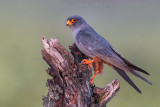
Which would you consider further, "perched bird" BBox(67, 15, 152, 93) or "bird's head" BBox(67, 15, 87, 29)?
"bird's head" BBox(67, 15, 87, 29)

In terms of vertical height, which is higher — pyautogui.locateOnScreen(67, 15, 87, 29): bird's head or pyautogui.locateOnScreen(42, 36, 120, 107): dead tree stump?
pyautogui.locateOnScreen(67, 15, 87, 29): bird's head

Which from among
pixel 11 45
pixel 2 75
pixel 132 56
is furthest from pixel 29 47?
pixel 132 56

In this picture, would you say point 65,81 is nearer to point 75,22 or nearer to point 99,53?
point 99,53

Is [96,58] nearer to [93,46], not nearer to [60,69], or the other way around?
[93,46]

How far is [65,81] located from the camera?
566 cm

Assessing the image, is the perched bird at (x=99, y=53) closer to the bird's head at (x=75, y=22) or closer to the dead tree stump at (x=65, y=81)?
the bird's head at (x=75, y=22)

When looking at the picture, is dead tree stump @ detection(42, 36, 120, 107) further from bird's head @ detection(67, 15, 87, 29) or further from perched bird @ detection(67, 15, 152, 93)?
bird's head @ detection(67, 15, 87, 29)

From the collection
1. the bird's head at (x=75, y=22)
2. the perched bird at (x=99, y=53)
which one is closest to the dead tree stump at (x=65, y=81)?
the perched bird at (x=99, y=53)

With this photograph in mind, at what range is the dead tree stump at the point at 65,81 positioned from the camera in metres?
5.59

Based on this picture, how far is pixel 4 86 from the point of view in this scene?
10.1m

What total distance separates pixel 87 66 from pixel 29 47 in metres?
6.19

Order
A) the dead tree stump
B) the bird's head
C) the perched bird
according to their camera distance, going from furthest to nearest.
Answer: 1. the bird's head
2. the perched bird
3. the dead tree stump

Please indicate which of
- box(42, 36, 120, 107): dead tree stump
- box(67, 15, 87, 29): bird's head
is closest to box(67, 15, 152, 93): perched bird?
box(67, 15, 87, 29): bird's head

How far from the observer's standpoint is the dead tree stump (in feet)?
18.3
